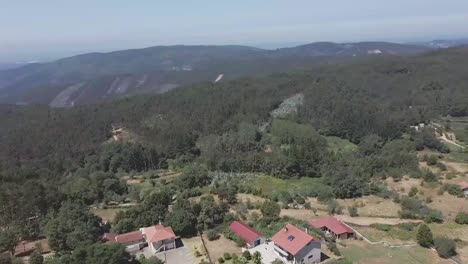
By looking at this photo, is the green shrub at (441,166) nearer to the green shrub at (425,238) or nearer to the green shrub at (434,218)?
the green shrub at (434,218)

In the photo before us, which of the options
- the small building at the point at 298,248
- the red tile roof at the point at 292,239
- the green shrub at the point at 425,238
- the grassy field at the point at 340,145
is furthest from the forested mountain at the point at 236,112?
the green shrub at the point at 425,238

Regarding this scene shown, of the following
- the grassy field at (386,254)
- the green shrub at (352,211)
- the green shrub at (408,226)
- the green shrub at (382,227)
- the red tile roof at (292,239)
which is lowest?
the green shrub at (352,211)

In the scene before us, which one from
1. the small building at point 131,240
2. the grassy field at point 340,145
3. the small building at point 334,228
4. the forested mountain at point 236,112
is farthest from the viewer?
the forested mountain at point 236,112

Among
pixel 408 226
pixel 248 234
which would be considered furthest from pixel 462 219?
pixel 248 234

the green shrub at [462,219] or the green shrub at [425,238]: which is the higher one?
the green shrub at [425,238]

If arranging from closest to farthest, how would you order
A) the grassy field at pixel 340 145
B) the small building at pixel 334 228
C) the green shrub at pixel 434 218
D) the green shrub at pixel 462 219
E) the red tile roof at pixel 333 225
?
the small building at pixel 334 228 → the red tile roof at pixel 333 225 → the green shrub at pixel 462 219 → the green shrub at pixel 434 218 → the grassy field at pixel 340 145

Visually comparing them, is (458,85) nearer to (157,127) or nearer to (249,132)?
(249,132)

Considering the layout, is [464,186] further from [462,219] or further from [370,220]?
[370,220]
